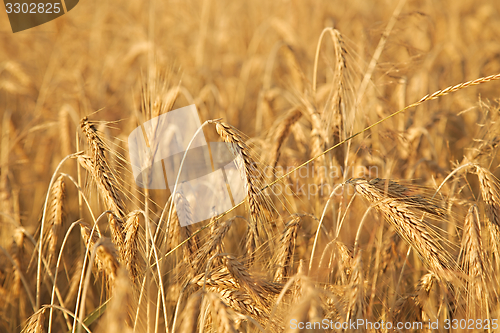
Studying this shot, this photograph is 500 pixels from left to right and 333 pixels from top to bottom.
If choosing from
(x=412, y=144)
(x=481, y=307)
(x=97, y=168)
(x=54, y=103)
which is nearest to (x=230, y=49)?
(x=54, y=103)

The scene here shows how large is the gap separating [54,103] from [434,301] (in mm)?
3889

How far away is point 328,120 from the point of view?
1944 mm

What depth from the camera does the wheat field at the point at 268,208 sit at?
4.36 feet

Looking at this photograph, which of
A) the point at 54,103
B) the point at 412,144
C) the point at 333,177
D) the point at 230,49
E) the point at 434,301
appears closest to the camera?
the point at 434,301

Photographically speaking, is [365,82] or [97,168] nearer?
[97,168]

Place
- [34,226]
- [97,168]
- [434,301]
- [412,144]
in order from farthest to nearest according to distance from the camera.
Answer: [34,226] < [412,144] < [434,301] < [97,168]

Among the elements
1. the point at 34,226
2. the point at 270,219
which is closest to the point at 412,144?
the point at 270,219

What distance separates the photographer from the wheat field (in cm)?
133

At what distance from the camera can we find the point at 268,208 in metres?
1.38

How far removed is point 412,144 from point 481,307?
1.28m

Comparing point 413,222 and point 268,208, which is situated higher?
point 268,208

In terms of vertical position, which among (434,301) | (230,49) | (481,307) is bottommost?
(434,301)

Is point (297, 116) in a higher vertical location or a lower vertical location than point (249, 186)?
higher

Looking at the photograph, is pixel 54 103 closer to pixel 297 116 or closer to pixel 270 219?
pixel 297 116
